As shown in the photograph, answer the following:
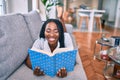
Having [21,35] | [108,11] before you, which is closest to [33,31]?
[21,35]

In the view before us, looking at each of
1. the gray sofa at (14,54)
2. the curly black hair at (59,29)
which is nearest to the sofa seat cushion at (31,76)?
the gray sofa at (14,54)

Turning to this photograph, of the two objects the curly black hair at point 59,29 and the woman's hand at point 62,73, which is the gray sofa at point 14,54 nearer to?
the woman's hand at point 62,73

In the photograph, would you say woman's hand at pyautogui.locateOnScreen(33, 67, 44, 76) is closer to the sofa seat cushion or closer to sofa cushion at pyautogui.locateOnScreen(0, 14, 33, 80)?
the sofa seat cushion

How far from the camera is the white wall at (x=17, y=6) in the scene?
3459mm

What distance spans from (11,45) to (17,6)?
8.88 ft

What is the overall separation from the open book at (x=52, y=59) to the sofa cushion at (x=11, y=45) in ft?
0.53

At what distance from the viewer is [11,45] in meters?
1.09

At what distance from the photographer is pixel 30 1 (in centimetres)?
395

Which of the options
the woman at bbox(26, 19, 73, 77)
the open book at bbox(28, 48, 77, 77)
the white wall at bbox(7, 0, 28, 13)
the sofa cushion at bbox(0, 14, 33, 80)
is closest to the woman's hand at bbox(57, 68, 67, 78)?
the open book at bbox(28, 48, 77, 77)

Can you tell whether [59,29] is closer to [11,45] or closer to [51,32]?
[51,32]

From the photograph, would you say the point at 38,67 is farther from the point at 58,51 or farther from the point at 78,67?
the point at 78,67

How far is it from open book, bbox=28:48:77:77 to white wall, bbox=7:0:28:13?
2750 mm

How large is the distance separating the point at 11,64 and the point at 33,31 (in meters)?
0.61

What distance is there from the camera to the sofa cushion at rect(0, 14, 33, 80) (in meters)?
1.01
